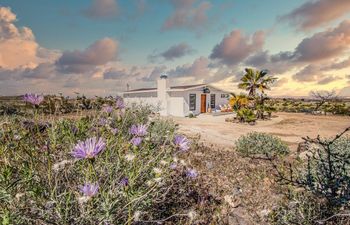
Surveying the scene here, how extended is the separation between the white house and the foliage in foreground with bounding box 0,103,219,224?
21398 millimetres

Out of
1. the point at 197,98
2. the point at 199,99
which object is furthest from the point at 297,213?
the point at 199,99

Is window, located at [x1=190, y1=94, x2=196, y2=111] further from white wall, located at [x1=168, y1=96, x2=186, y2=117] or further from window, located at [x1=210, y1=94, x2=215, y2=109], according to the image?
window, located at [x1=210, y1=94, x2=215, y2=109]

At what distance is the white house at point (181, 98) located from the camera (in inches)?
1029

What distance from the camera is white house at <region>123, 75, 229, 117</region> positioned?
2614 centimetres

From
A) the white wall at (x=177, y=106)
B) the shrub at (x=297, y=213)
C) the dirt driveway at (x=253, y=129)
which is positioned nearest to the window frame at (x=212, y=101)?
the white wall at (x=177, y=106)

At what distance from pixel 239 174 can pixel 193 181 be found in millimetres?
1524

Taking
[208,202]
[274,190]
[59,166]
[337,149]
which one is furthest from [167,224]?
[337,149]

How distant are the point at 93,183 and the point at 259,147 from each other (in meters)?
6.10

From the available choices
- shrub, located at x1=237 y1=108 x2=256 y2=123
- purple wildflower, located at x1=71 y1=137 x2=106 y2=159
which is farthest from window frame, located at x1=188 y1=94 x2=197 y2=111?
purple wildflower, located at x1=71 y1=137 x2=106 y2=159

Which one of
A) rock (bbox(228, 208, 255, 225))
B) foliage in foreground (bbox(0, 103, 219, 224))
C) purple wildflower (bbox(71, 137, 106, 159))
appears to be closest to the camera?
purple wildflower (bbox(71, 137, 106, 159))

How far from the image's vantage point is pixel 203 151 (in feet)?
24.3

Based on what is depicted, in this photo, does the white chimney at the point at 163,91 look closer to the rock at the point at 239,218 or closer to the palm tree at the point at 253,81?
the palm tree at the point at 253,81

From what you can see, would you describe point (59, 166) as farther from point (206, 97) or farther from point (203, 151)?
point (206, 97)

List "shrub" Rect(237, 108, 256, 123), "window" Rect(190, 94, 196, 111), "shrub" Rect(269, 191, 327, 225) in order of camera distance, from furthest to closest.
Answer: "window" Rect(190, 94, 196, 111) → "shrub" Rect(237, 108, 256, 123) → "shrub" Rect(269, 191, 327, 225)
